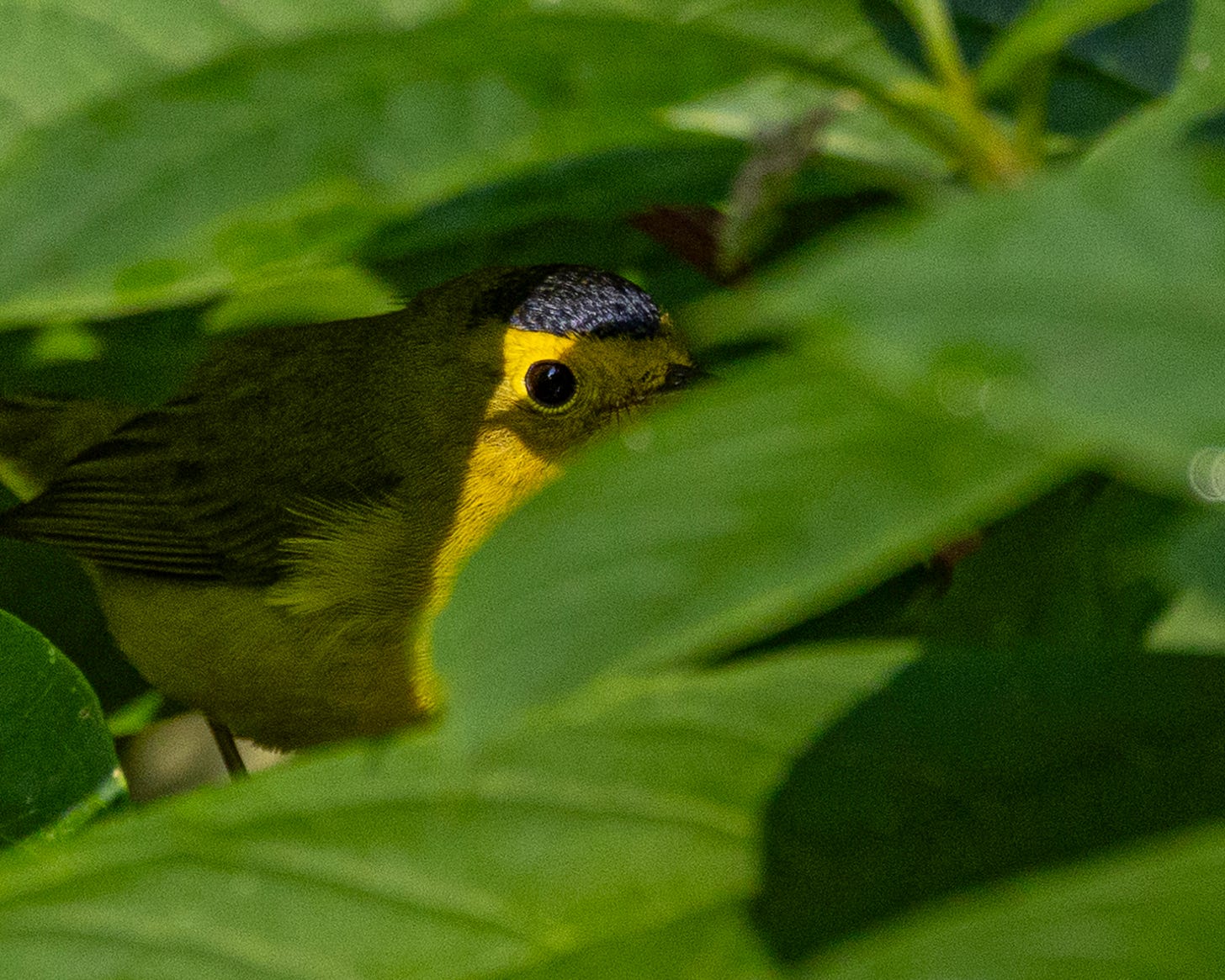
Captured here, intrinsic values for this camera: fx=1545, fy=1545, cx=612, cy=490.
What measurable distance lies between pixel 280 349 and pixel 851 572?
298 cm

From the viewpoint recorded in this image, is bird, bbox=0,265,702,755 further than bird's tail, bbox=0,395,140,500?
No

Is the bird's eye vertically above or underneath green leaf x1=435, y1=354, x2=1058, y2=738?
underneath

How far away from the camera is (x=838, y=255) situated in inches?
26.9

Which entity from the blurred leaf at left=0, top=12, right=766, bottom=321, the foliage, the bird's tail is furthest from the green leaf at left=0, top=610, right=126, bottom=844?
the bird's tail

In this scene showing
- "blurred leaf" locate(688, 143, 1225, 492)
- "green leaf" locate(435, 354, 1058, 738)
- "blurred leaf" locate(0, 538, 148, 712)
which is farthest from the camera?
"blurred leaf" locate(0, 538, 148, 712)

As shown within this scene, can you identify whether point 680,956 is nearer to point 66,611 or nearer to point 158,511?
point 66,611

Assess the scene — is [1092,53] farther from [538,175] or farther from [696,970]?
[696,970]

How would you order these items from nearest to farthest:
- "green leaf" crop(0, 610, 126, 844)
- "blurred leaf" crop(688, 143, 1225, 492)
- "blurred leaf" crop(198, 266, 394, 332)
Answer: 1. "blurred leaf" crop(688, 143, 1225, 492)
2. "green leaf" crop(0, 610, 126, 844)
3. "blurred leaf" crop(198, 266, 394, 332)

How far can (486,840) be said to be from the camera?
112 centimetres

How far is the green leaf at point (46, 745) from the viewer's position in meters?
1.64

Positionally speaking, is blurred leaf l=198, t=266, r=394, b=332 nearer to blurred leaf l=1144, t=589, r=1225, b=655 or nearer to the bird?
the bird

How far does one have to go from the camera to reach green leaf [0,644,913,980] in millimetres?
1085

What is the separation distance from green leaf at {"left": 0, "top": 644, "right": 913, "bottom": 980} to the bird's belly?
1.76m

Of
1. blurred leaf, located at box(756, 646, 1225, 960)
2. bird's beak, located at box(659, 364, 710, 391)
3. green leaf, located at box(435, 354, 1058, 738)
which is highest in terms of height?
green leaf, located at box(435, 354, 1058, 738)
